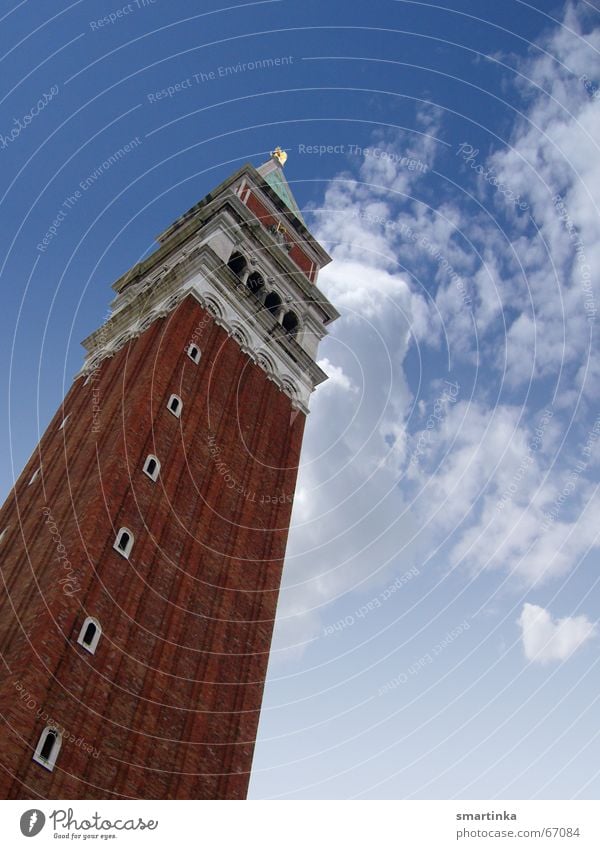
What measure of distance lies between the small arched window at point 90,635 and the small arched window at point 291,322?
21024mm

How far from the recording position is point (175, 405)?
3078cm

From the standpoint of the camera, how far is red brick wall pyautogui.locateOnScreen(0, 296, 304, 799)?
21125mm

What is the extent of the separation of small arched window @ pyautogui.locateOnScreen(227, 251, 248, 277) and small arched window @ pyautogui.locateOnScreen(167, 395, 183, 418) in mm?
10086

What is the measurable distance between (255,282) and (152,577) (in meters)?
18.3

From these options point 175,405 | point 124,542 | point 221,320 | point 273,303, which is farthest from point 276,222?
point 124,542

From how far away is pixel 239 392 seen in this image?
34.5m

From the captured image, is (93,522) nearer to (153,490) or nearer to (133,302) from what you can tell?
(153,490)

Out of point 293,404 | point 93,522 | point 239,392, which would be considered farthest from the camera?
point 293,404

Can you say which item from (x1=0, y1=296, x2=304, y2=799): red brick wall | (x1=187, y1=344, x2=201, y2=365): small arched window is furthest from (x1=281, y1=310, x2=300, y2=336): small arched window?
(x1=187, y1=344, x2=201, y2=365): small arched window

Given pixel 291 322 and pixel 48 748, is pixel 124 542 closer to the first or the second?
pixel 48 748

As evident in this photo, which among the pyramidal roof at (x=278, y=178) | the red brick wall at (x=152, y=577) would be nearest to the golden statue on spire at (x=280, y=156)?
the pyramidal roof at (x=278, y=178)
